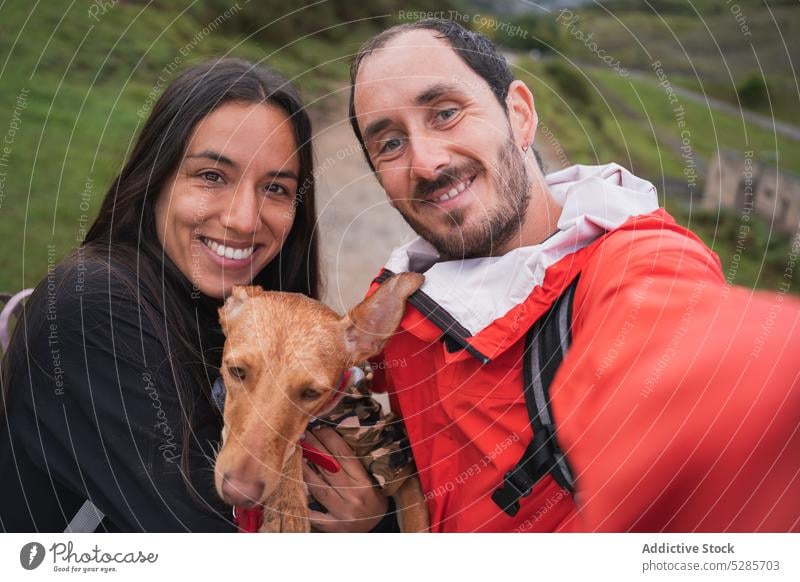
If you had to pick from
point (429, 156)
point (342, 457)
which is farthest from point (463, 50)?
point (342, 457)

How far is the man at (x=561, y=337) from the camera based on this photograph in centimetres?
192

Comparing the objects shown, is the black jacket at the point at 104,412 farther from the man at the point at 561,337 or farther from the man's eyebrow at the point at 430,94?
the man's eyebrow at the point at 430,94

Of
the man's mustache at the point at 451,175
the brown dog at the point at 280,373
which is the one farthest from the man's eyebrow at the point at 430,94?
the brown dog at the point at 280,373

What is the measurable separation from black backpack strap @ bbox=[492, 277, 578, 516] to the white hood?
11cm

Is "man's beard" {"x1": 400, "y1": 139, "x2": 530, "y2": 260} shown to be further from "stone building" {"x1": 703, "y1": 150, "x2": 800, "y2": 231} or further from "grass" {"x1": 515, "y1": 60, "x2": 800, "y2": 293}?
"stone building" {"x1": 703, "y1": 150, "x2": 800, "y2": 231}

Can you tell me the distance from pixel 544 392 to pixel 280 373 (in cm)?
81

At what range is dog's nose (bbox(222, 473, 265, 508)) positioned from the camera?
2094mm

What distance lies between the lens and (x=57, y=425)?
2.17 meters

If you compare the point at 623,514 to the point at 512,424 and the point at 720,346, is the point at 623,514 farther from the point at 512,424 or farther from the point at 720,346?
the point at 720,346

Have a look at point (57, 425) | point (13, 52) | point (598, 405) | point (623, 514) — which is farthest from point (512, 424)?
point (13, 52)

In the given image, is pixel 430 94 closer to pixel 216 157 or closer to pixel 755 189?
pixel 216 157

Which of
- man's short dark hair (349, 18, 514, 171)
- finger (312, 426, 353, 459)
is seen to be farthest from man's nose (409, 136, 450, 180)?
finger (312, 426, 353, 459)

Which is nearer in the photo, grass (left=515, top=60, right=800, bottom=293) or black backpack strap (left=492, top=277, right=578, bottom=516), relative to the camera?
black backpack strap (left=492, top=277, right=578, bottom=516)

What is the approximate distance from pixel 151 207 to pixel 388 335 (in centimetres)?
94
